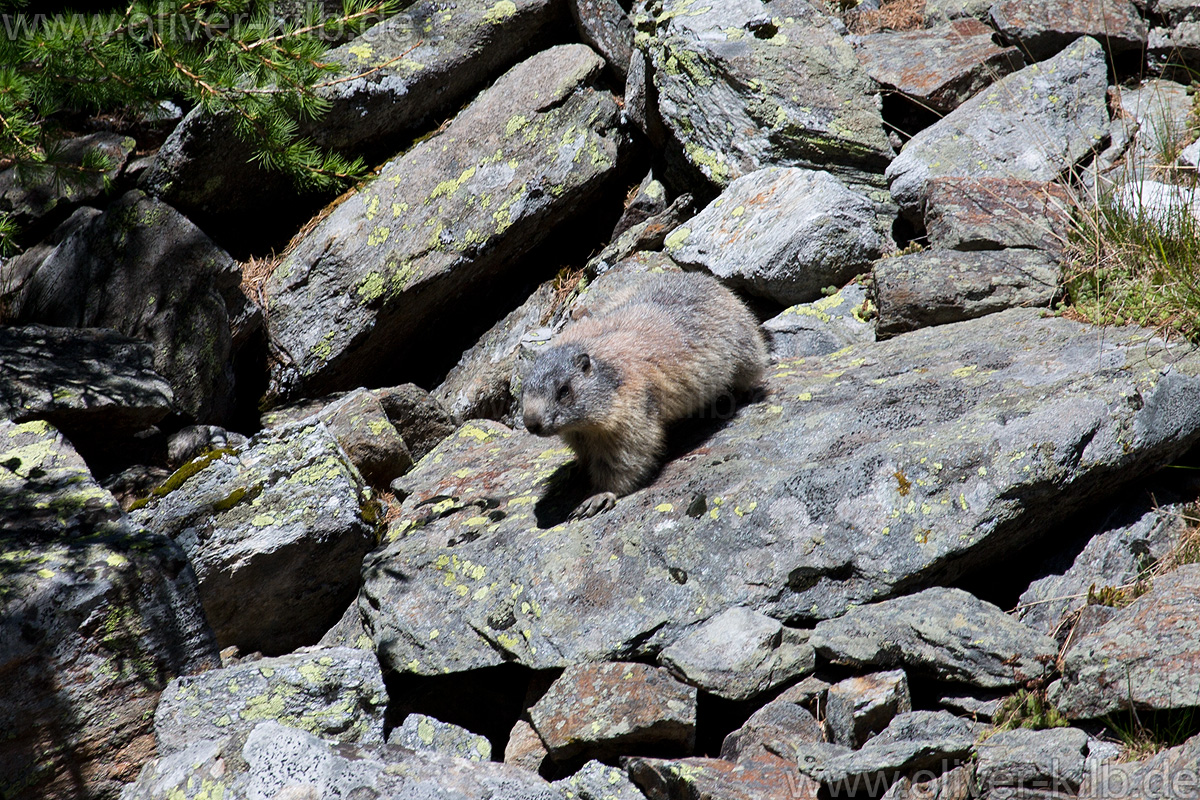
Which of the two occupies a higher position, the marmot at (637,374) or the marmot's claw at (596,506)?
the marmot at (637,374)

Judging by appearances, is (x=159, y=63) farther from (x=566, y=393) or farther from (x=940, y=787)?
(x=940, y=787)

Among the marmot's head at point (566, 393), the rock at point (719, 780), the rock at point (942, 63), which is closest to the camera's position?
the rock at point (719, 780)

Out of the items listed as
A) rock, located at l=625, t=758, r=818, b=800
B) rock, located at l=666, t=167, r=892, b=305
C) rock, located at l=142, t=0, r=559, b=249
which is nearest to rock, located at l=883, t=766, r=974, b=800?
rock, located at l=625, t=758, r=818, b=800

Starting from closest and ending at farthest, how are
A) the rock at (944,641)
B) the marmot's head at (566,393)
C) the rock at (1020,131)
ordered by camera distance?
the rock at (944,641)
the marmot's head at (566,393)
the rock at (1020,131)

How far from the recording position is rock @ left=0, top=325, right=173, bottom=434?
25.8 feet

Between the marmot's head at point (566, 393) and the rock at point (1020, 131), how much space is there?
4741mm

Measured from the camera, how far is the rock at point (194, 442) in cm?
882

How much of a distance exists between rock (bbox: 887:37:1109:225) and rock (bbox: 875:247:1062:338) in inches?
51.7

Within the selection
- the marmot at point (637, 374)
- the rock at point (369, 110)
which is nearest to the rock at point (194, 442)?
the rock at point (369, 110)

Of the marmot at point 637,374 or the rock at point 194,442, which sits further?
the rock at point 194,442

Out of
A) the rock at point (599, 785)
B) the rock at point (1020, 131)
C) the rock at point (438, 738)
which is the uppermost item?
the rock at point (1020, 131)

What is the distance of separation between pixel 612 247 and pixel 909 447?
5586 millimetres

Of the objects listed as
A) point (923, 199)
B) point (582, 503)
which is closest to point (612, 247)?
point (923, 199)

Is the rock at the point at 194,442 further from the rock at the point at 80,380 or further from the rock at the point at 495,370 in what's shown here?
the rock at the point at 495,370
